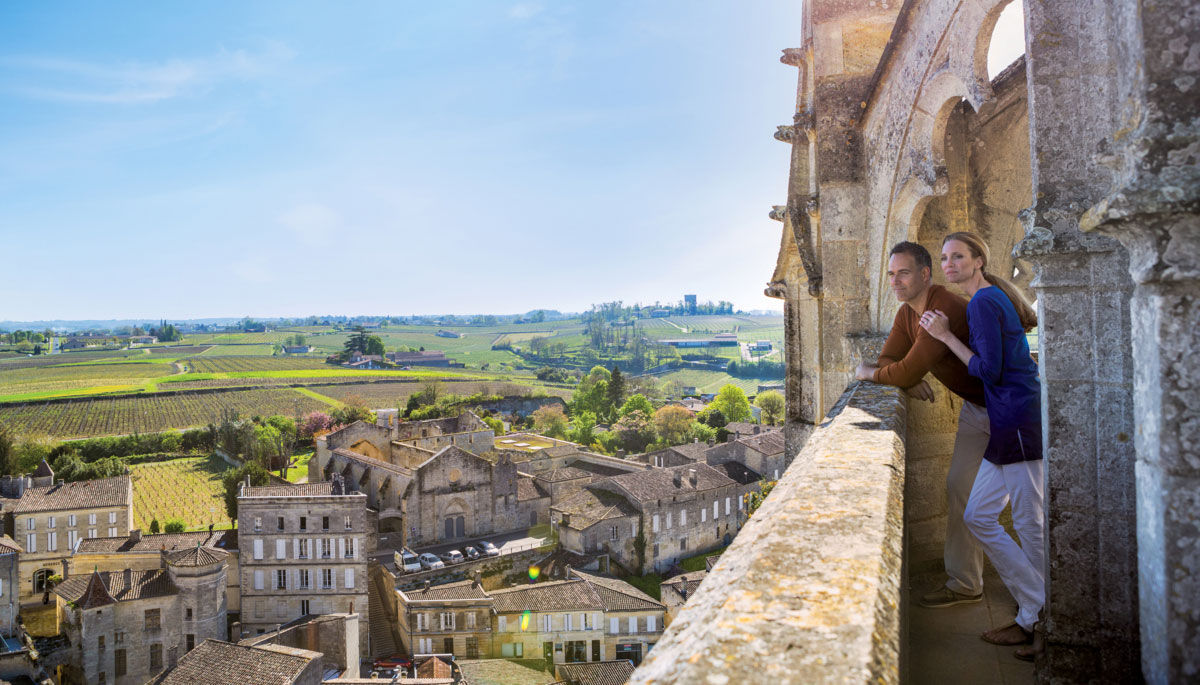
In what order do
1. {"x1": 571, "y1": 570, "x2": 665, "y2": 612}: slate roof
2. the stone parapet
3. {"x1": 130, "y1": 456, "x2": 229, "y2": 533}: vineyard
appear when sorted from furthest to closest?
{"x1": 130, "y1": 456, "x2": 229, "y2": 533}: vineyard
{"x1": 571, "y1": 570, "x2": 665, "y2": 612}: slate roof
the stone parapet

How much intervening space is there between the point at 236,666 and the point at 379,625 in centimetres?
1164

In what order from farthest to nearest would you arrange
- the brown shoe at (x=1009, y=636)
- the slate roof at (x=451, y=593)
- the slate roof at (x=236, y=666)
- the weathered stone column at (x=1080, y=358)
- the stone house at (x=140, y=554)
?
the stone house at (x=140, y=554), the slate roof at (x=451, y=593), the slate roof at (x=236, y=666), the brown shoe at (x=1009, y=636), the weathered stone column at (x=1080, y=358)

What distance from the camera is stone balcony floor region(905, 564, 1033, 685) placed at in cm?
335

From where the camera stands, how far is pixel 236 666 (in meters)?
21.7

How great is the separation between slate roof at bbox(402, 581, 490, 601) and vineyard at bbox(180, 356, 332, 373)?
4662 inches

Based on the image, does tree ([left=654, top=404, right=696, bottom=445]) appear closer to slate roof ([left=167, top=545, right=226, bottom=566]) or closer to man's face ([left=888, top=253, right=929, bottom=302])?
slate roof ([left=167, top=545, right=226, bottom=566])

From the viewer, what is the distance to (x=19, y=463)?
56.4m

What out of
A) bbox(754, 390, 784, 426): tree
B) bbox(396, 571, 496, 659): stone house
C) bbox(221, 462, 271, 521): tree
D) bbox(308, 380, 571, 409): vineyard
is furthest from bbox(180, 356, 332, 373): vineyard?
bbox(396, 571, 496, 659): stone house

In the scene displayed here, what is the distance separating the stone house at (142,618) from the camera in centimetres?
2730

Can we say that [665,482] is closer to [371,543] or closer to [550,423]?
[371,543]

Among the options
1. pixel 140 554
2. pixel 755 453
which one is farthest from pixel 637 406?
pixel 140 554

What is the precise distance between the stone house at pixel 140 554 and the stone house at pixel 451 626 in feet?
30.0

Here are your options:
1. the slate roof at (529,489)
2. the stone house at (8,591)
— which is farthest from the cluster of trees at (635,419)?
the stone house at (8,591)

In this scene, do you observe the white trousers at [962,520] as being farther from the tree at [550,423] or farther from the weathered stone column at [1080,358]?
the tree at [550,423]
